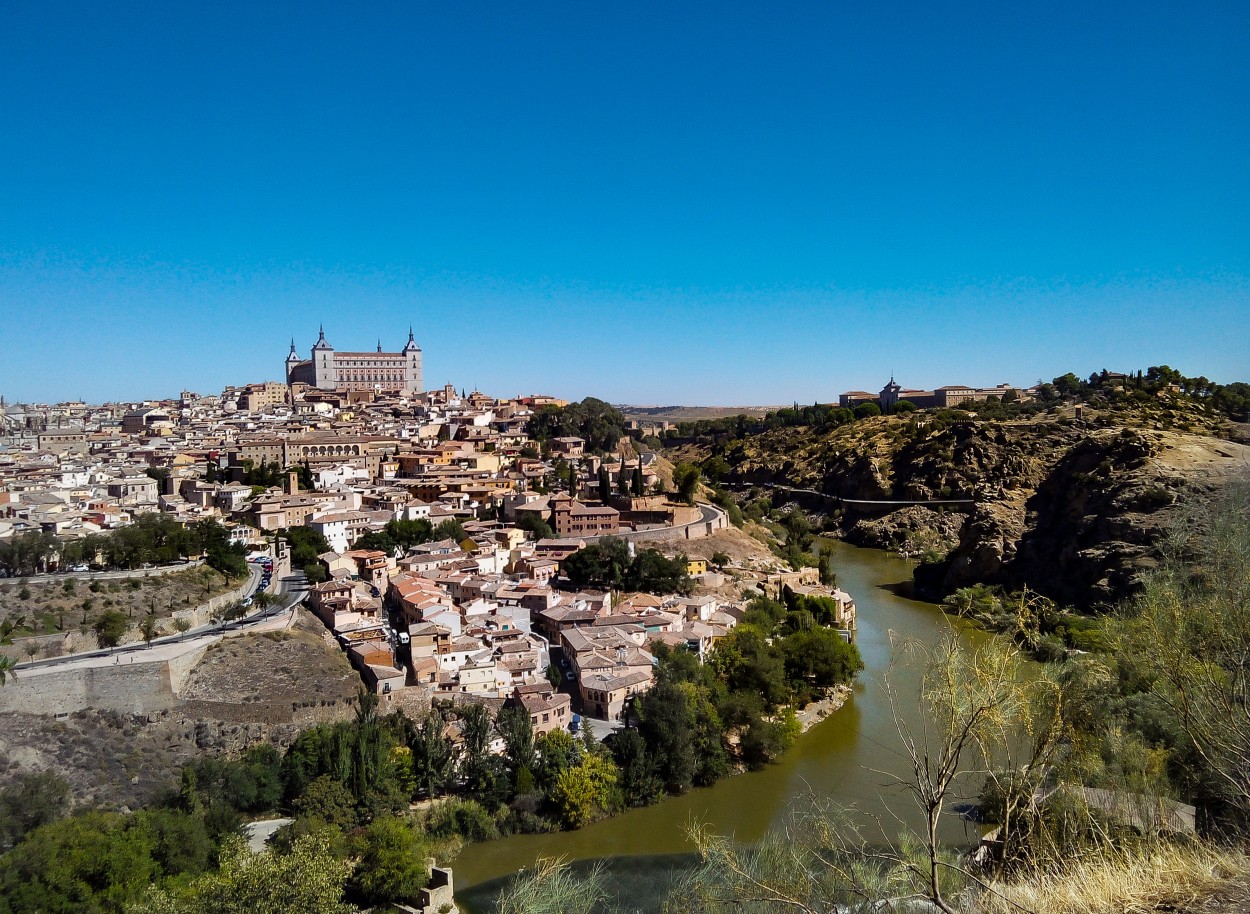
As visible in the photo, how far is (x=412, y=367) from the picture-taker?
171ft

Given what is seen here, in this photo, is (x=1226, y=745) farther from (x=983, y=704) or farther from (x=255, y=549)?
(x=255, y=549)

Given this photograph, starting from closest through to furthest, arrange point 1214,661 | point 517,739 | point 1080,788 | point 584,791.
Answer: point 1214,661, point 1080,788, point 584,791, point 517,739

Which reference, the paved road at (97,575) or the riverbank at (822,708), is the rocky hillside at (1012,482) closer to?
the riverbank at (822,708)

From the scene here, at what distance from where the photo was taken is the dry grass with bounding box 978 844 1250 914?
2.95 meters

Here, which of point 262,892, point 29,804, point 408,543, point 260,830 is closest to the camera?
point 262,892

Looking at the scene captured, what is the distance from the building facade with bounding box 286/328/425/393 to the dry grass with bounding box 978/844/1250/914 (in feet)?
159

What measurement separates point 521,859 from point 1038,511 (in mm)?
20689

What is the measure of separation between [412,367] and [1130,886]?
51733mm

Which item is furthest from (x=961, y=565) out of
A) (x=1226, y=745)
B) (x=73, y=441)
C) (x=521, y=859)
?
(x=73, y=441)

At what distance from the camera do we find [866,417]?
45188mm

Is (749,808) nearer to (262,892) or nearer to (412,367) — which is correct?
(262,892)

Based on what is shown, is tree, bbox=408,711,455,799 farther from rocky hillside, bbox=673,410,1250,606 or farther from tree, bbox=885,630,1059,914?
rocky hillside, bbox=673,410,1250,606

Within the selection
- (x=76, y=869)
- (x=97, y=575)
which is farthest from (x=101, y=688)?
(x=97, y=575)

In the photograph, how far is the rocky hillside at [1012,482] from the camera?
18953 mm
